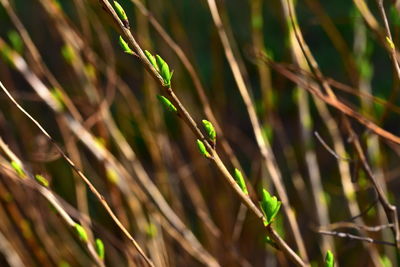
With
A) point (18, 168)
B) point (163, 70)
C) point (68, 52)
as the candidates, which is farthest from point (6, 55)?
point (163, 70)

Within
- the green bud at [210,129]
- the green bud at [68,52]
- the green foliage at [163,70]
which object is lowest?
the green bud at [210,129]

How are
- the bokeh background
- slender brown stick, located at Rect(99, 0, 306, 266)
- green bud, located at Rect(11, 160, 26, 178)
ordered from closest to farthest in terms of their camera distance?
slender brown stick, located at Rect(99, 0, 306, 266) → green bud, located at Rect(11, 160, 26, 178) → the bokeh background

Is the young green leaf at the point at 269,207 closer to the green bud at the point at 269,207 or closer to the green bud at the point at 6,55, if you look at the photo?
the green bud at the point at 269,207

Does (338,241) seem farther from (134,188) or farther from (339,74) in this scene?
(339,74)

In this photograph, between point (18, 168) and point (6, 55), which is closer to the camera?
point (18, 168)

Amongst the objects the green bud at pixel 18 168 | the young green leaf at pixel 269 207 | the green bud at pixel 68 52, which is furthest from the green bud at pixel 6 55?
the young green leaf at pixel 269 207

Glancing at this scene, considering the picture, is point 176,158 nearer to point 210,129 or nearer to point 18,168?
point 18,168

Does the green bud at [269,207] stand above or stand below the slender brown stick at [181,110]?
below

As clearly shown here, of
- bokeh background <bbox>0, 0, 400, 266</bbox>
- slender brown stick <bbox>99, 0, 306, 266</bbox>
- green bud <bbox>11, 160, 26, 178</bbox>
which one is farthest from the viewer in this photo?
bokeh background <bbox>0, 0, 400, 266</bbox>

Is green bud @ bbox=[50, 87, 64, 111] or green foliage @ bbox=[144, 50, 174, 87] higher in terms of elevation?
green foliage @ bbox=[144, 50, 174, 87]

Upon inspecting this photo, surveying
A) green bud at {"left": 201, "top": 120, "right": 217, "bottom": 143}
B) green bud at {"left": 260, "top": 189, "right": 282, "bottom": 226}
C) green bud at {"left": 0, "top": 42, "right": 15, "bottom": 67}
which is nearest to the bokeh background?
green bud at {"left": 0, "top": 42, "right": 15, "bottom": 67}

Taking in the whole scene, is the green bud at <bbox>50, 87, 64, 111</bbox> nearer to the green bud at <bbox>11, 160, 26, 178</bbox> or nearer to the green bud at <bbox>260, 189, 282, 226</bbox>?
the green bud at <bbox>11, 160, 26, 178</bbox>
